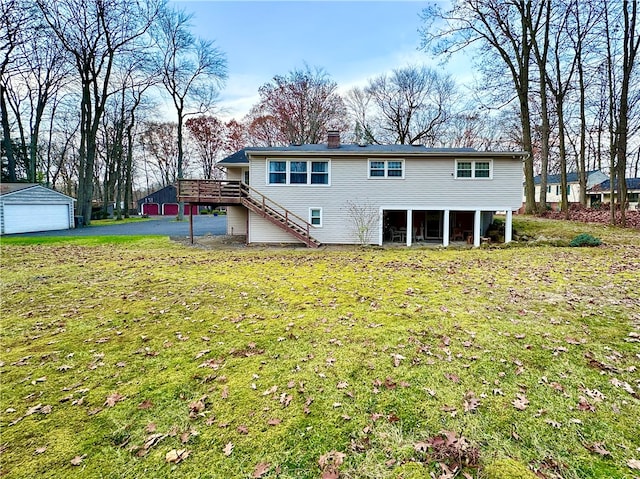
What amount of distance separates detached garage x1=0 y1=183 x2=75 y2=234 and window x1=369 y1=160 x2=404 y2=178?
23822 mm

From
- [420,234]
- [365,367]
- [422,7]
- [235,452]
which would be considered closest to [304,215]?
[420,234]

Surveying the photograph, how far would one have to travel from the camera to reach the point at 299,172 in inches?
655

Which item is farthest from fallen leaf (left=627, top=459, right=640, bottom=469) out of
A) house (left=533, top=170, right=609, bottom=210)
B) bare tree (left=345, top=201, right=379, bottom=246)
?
house (left=533, top=170, right=609, bottom=210)

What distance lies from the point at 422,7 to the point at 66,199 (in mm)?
29655

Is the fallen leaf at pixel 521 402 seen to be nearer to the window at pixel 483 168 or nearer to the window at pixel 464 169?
the window at pixel 464 169

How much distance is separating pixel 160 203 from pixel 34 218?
31.4 metres

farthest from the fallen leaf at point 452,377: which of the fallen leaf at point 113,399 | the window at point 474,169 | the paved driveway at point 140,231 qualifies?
the paved driveway at point 140,231

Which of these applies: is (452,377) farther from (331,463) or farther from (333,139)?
(333,139)

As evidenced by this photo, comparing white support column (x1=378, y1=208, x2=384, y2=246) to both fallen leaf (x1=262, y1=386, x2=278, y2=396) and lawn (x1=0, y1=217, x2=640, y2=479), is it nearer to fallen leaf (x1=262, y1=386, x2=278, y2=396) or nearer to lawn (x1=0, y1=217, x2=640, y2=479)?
lawn (x1=0, y1=217, x2=640, y2=479)

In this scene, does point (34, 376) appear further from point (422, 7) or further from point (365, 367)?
point (422, 7)

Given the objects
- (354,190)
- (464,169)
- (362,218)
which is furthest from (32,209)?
(464,169)

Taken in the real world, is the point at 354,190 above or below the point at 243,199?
above

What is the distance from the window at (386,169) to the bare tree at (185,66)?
60.0 ft

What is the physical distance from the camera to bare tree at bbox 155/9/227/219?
93.4 ft
